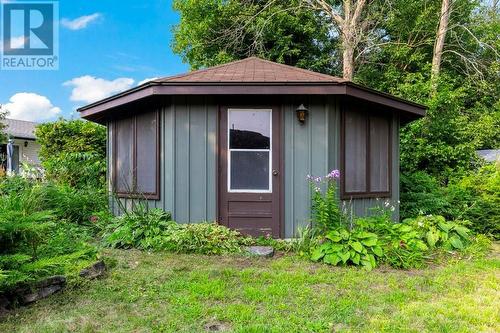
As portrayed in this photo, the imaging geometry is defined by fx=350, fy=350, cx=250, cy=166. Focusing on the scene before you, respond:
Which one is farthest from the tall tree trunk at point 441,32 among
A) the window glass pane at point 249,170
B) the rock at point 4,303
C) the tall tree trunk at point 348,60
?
the rock at point 4,303

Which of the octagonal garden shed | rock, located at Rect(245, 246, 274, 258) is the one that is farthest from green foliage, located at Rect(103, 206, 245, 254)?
the octagonal garden shed

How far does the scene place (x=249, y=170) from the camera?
17.0 ft

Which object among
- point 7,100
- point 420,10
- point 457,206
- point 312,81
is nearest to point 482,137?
point 457,206

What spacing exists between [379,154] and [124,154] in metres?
4.35

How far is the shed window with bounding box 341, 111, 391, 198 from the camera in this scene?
17.9ft

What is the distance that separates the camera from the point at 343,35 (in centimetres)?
1214

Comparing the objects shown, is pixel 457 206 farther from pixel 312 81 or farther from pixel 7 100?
pixel 7 100

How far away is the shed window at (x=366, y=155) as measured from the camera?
17.9 feet

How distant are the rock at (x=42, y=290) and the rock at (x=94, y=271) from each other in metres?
0.24

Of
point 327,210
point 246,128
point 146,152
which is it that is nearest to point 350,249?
point 327,210

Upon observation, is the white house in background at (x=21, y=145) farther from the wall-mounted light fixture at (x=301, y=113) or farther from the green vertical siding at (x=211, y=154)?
the wall-mounted light fixture at (x=301, y=113)

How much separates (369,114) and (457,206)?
275 centimetres

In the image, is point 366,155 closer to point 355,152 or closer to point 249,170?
point 355,152
